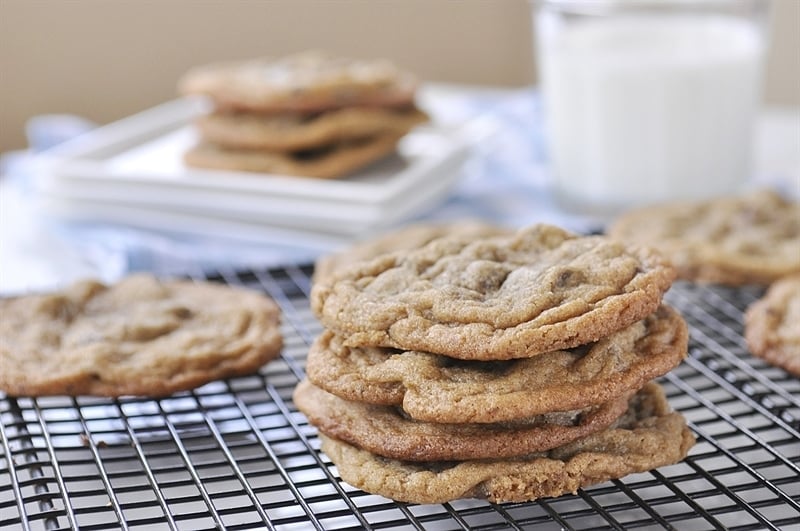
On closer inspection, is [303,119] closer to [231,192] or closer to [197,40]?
[231,192]

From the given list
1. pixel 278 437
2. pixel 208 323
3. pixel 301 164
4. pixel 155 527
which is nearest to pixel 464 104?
pixel 301 164

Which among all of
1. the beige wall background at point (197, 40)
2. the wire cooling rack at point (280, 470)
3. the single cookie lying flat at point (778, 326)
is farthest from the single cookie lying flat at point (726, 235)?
the beige wall background at point (197, 40)

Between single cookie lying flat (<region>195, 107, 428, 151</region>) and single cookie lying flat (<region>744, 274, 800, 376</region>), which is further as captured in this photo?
single cookie lying flat (<region>195, 107, 428, 151</region>)

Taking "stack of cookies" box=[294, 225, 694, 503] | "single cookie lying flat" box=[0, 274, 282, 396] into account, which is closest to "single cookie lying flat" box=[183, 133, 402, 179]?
"single cookie lying flat" box=[0, 274, 282, 396]

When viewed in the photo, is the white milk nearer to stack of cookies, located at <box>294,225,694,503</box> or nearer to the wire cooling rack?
the wire cooling rack


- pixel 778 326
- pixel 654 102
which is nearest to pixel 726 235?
pixel 778 326

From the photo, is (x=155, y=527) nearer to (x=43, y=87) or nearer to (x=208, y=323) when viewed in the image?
(x=208, y=323)

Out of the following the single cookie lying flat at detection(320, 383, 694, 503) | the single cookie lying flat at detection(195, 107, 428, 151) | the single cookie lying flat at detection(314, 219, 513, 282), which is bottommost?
the single cookie lying flat at detection(320, 383, 694, 503)

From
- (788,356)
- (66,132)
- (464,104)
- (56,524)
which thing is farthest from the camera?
(464,104)
